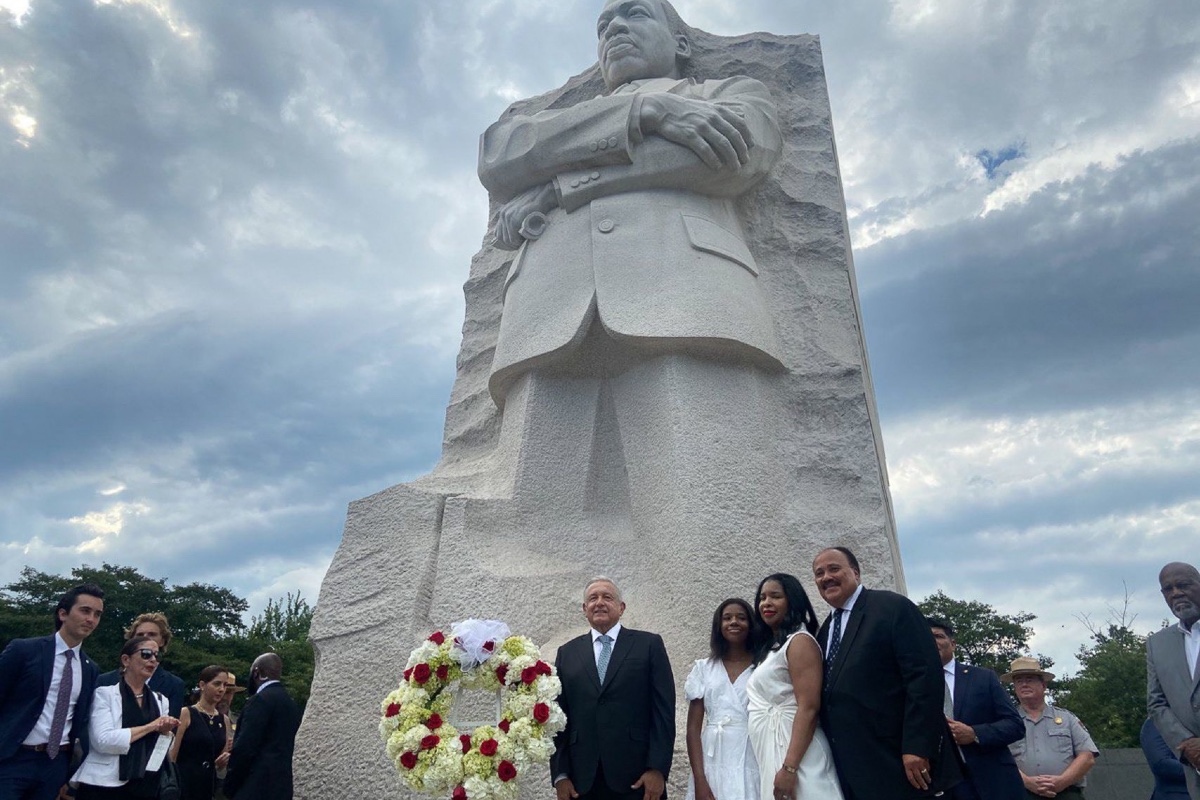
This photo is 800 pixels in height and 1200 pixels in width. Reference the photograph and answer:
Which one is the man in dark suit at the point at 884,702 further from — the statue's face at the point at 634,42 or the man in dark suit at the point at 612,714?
the statue's face at the point at 634,42

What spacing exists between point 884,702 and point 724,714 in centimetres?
65

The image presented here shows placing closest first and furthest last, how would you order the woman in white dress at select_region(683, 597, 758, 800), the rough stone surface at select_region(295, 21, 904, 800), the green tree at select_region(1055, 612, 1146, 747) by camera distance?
the woman in white dress at select_region(683, 597, 758, 800)
the rough stone surface at select_region(295, 21, 904, 800)
the green tree at select_region(1055, 612, 1146, 747)

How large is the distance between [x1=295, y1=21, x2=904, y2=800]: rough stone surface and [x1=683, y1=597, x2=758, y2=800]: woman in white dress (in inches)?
22.1

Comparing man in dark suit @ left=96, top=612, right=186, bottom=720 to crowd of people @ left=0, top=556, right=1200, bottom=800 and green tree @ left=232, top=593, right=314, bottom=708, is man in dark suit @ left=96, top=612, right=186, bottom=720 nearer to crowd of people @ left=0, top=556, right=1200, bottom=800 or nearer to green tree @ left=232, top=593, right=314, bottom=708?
crowd of people @ left=0, top=556, right=1200, bottom=800

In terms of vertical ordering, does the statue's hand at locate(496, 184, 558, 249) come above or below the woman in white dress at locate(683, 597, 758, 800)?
above

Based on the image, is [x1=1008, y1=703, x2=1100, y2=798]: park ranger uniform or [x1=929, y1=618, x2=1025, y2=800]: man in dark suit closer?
[x1=929, y1=618, x2=1025, y2=800]: man in dark suit

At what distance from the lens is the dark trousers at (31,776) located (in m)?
3.49

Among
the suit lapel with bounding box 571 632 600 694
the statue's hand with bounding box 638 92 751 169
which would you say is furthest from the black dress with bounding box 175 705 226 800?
the statue's hand with bounding box 638 92 751 169

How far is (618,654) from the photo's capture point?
3.47m

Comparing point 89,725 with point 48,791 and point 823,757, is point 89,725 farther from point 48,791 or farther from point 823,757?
point 823,757

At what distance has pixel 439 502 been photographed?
501 cm

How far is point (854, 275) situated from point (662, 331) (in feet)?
7.53

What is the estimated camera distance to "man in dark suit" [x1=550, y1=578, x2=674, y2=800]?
3.27 metres

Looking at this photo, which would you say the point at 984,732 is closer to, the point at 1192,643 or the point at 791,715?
the point at 1192,643
